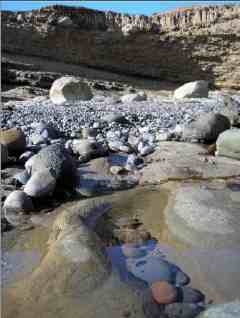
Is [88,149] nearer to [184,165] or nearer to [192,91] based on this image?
[184,165]

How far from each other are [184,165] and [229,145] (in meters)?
0.91

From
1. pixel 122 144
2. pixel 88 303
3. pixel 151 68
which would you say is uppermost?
pixel 151 68

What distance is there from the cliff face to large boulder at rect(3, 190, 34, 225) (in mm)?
19411

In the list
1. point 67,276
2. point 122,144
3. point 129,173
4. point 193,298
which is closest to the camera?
point 193,298

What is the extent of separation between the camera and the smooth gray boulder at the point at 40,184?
3.72 meters

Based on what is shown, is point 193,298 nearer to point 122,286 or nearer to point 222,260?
point 122,286

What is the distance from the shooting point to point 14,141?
5.14m

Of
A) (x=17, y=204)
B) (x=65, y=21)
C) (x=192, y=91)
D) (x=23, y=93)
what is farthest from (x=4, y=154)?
(x=65, y=21)

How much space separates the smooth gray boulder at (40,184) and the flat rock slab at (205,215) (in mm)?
1053

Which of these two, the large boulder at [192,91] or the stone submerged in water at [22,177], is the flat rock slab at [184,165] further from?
the large boulder at [192,91]

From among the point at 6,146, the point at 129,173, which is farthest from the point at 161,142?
the point at 6,146

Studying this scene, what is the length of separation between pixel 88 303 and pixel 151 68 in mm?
22309

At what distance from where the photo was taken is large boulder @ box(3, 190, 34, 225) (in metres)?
3.45

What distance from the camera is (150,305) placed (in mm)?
2162
